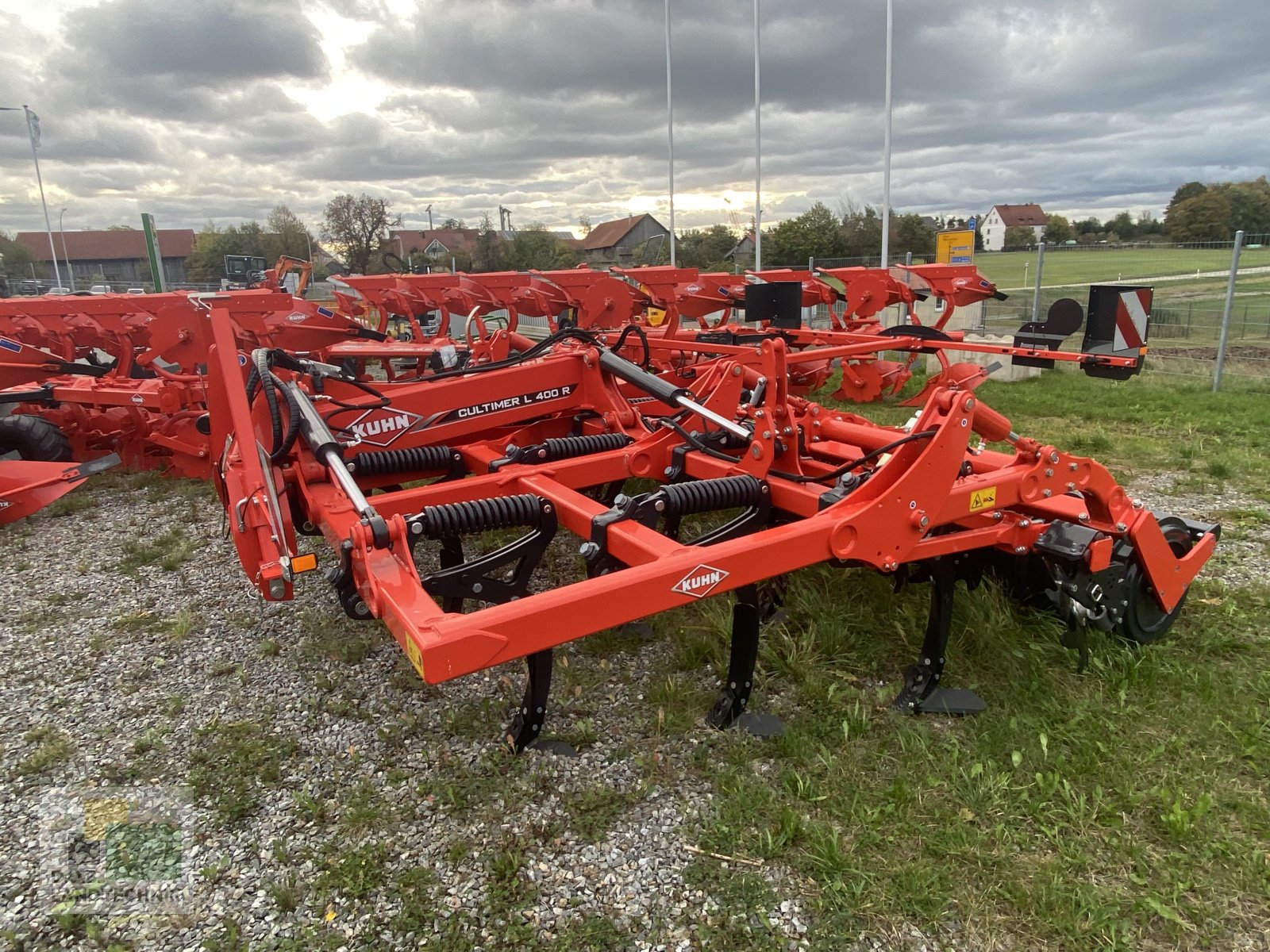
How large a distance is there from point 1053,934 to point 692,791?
1.21 metres

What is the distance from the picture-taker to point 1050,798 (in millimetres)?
2924

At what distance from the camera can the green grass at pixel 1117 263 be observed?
12.1m

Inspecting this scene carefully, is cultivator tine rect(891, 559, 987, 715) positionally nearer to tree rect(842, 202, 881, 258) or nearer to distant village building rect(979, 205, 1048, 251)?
tree rect(842, 202, 881, 258)

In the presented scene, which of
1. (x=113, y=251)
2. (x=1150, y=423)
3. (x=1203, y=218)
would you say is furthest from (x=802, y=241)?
(x=113, y=251)

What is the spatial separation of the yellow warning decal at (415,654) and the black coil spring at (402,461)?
228 cm

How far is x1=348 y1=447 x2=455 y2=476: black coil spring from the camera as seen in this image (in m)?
4.43

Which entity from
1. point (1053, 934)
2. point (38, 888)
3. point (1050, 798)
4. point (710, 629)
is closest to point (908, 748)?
point (1050, 798)

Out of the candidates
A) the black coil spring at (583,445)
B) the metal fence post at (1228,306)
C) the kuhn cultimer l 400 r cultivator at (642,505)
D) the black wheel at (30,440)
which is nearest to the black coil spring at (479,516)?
the kuhn cultimer l 400 r cultivator at (642,505)

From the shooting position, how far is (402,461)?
4.54 meters

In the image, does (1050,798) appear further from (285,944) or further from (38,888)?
(38,888)

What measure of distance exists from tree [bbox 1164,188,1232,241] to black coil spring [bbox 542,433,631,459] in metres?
17.1

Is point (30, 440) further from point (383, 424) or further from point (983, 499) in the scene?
point (983, 499)

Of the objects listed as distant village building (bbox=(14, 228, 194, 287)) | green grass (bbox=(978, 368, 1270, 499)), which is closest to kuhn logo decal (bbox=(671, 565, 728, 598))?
green grass (bbox=(978, 368, 1270, 499))

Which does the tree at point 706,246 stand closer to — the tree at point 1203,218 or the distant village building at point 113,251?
the tree at point 1203,218
